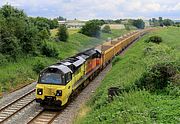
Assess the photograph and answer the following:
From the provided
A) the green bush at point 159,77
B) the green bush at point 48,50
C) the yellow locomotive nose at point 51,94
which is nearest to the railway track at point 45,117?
the yellow locomotive nose at point 51,94

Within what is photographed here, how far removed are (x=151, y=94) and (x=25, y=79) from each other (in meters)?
17.4

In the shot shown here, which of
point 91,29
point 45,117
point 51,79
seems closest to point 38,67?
point 51,79

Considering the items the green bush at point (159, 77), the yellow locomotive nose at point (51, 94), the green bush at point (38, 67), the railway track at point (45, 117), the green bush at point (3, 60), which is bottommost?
the railway track at point (45, 117)

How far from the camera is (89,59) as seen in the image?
33.8 meters

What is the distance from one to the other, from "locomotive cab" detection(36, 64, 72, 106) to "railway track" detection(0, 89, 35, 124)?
5.53 feet

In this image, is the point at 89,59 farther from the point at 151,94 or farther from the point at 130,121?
the point at 130,121

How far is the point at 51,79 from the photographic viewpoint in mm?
22719

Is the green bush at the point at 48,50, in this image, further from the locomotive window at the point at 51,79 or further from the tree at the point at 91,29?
the tree at the point at 91,29

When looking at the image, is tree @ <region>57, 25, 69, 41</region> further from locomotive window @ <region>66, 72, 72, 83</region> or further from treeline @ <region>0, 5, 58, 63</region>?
locomotive window @ <region>66, 72, 72, 83</region>

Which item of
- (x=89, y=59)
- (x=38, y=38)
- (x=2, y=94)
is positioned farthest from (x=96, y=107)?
(x=38, y=38)

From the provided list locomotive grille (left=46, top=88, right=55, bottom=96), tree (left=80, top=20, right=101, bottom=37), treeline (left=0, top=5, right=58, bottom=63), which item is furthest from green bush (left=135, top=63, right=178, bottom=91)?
tree (left=80, top=20, right=101, bottom=37)

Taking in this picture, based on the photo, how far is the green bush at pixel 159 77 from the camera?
20.9 m

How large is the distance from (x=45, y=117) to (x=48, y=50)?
26759mm

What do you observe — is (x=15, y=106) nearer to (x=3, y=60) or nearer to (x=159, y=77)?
(x=159, y=77)
